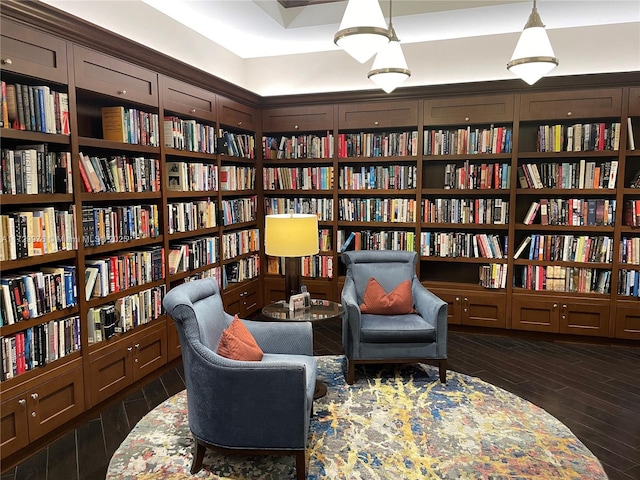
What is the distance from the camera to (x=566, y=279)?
4.46 metres

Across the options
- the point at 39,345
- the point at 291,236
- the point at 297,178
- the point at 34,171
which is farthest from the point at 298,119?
the point at 39,345

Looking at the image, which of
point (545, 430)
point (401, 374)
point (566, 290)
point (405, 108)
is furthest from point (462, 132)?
point (545, 430)

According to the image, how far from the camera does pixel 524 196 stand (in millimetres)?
4699

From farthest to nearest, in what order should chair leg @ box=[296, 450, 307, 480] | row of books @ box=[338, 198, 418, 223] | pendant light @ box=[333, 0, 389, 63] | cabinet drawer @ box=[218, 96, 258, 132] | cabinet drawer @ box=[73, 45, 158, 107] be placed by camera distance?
1. row of books @ box=[338, 198, 418, 223]
2. cabinet drawer @ box=[218, 96, 258, 132]
3. cabinet drawer @ box=[73, 45, 158, 107]
4. chair leg @ box=[296, 450, 307, 480]
5. pendant light @ box=[333, 0, 389, 63]

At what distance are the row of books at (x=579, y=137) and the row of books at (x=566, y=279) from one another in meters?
1.13

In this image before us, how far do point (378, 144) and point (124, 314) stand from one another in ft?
9.75

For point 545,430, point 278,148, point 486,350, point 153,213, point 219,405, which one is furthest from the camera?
point 278,148

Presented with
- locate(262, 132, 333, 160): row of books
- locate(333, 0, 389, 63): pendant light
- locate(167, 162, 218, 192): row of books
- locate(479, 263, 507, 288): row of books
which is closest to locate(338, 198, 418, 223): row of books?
locate(262, 132, 333, 160): row of books

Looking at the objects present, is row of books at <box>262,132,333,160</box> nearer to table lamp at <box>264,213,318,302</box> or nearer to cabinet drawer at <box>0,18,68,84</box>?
table lamp at <box>264,213,318,302</box>

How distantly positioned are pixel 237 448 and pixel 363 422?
91 cm

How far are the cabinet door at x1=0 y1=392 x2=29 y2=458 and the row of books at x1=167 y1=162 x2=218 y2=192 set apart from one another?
74.4 inches

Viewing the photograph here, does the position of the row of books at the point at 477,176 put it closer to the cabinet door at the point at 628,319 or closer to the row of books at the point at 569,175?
the row of books at the point at 569,175

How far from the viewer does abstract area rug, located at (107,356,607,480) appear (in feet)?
8.07

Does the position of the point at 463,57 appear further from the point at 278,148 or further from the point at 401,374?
the point at 401,374
